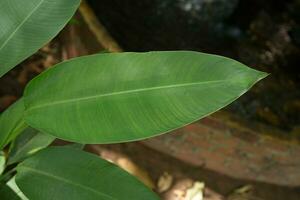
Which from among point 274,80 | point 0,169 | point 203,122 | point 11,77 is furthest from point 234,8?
point 0,169

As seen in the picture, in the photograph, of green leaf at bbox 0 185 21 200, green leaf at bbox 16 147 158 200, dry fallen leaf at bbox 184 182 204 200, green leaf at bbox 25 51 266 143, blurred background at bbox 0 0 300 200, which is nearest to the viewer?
green leaf at bbox 25 51 266 143

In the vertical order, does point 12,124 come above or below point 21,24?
below

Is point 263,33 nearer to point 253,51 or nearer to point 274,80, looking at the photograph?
point 253,51

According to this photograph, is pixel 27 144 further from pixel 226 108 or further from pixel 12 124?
pixel 226 108

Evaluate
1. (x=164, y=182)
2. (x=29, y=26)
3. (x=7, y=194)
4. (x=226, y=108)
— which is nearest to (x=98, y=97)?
(x=29, y=26)

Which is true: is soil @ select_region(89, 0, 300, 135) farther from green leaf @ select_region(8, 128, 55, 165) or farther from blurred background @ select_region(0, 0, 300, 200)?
green leaf @ select_region(8, 128, 55, 165)

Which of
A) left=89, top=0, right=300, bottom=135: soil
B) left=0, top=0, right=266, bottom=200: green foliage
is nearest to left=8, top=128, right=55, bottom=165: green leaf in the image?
left=0, top=0, right=266, bottom=200: green foliage
